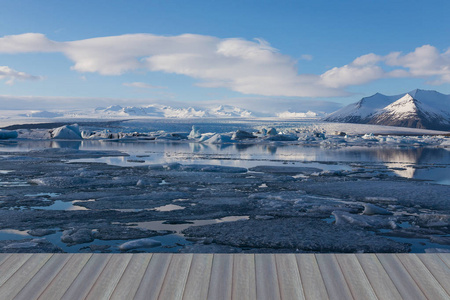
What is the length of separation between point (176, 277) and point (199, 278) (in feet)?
0.57

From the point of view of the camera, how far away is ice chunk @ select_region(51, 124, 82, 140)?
130ft

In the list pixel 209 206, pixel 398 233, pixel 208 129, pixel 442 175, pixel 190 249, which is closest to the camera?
pixel 190 249

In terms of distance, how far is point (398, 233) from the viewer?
546 cm

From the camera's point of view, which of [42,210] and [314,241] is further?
[42,210]

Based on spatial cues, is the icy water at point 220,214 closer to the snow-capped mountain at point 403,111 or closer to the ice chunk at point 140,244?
the ice chunk at point 140,244

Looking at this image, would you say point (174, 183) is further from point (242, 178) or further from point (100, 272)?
point (100, 272)

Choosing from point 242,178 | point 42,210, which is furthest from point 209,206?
point 242,178

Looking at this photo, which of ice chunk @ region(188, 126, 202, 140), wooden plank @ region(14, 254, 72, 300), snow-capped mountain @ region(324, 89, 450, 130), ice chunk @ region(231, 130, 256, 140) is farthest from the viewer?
snow-capped mountain @ region(324, 89, 450, 130)

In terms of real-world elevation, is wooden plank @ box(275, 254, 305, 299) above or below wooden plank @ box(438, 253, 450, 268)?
below

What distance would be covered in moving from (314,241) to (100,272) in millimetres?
2954

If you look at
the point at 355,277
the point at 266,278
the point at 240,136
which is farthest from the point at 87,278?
the point at 240,136

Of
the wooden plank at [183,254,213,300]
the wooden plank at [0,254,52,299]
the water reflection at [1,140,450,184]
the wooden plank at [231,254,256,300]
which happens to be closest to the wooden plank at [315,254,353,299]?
the wooden plank at [231,254,256,300]

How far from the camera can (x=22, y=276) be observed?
9.36 feet

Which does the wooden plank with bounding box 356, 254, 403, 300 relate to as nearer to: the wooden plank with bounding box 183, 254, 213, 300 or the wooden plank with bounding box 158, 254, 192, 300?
the wooden plank with bounding box 183, 254, 213, 300
